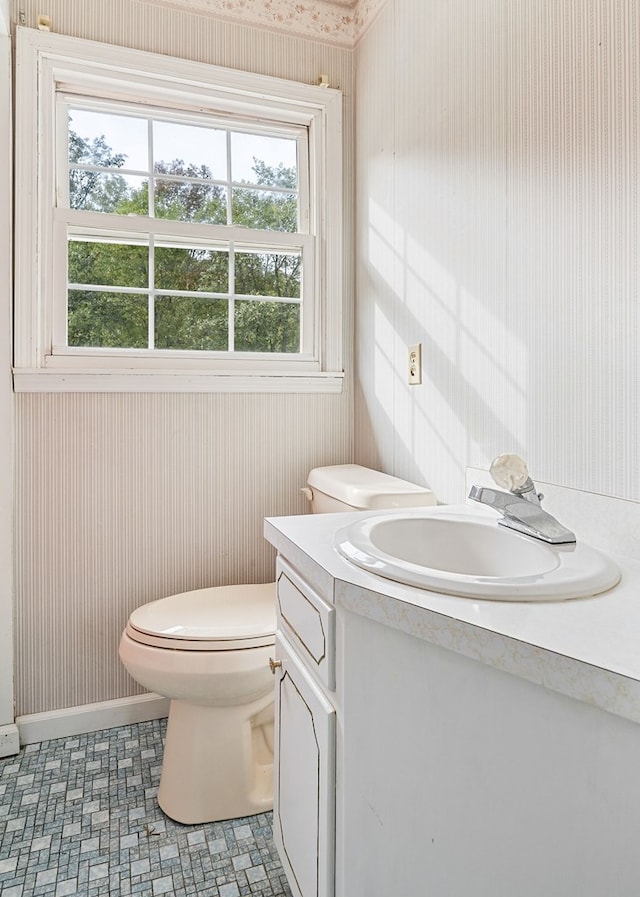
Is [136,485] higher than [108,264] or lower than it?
lower

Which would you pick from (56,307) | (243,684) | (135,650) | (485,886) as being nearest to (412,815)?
(485,886)

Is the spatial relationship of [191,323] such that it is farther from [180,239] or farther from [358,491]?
[358,491]

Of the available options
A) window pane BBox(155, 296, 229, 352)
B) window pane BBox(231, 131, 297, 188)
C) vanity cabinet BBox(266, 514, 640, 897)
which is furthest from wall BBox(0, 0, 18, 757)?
vanity cabinet BBox(266, 514, 640, 897)

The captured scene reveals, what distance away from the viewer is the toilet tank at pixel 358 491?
1.44 meters

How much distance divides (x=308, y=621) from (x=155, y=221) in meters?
1.46

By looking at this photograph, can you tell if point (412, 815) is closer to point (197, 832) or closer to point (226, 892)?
point (226, 892)

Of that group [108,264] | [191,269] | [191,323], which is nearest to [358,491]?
[191,323]

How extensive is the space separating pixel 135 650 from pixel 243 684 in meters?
0.29

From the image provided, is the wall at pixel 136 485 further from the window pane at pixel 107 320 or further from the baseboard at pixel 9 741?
the window pane at pixel 107 320

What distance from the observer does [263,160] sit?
1.98 m

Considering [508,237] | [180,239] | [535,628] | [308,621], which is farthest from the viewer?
[180,239]

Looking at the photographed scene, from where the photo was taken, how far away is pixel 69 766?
1.57m

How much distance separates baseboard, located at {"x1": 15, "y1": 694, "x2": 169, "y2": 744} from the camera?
1681 mm

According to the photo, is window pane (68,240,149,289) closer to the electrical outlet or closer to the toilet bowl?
the electrical outlet
